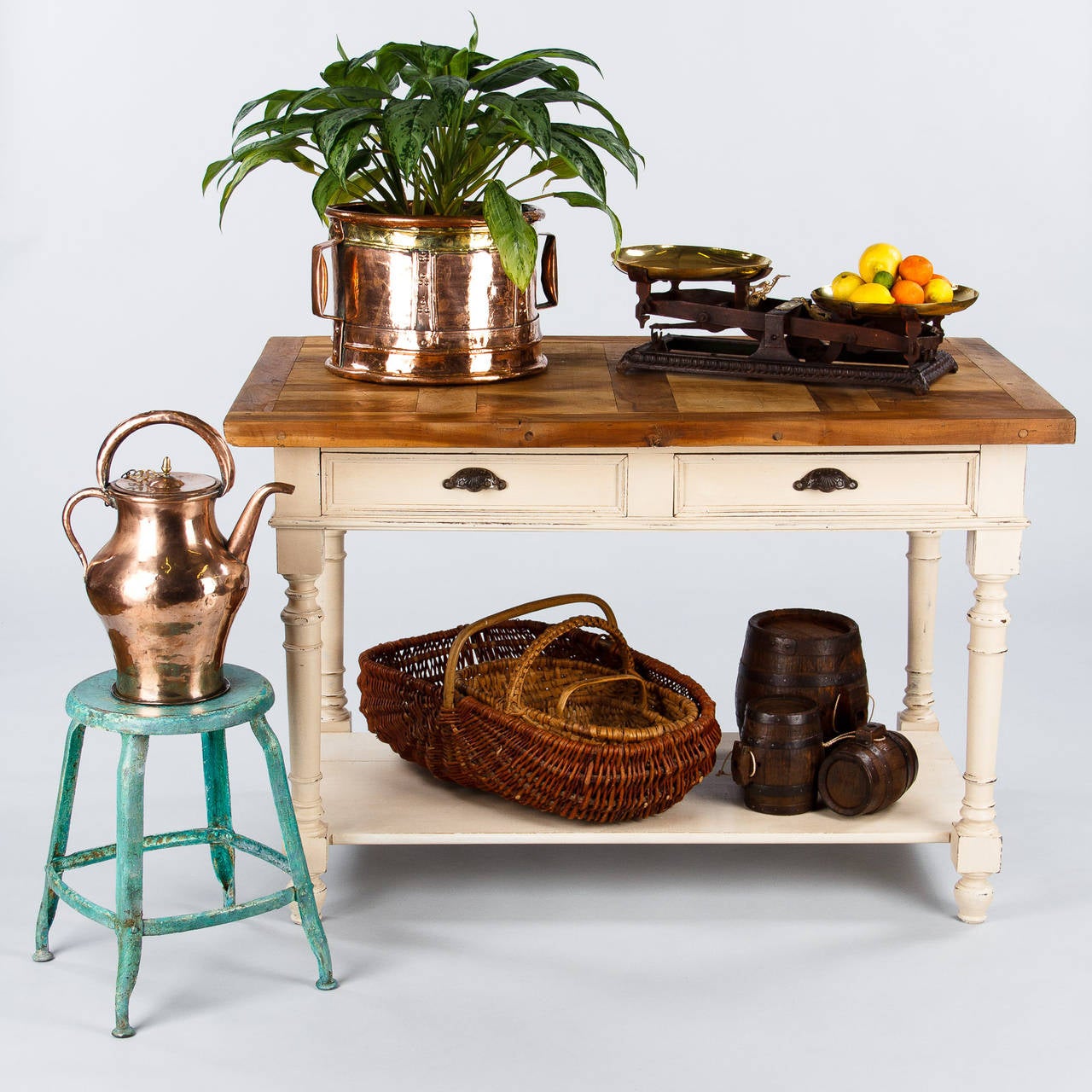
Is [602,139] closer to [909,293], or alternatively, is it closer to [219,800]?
[909,293]

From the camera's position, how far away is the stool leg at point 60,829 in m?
3.45

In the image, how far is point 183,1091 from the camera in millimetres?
3105

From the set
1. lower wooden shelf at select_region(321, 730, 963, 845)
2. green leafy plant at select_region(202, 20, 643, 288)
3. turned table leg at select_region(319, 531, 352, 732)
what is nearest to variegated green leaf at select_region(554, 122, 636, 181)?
green leafy plant at select_region(202, 20, 643, 288)

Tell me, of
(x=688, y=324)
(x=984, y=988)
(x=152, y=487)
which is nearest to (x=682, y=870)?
(x=984, y=988)

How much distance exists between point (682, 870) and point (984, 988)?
2.41 ft

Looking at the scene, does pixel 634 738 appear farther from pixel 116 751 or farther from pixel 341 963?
pixel 116 751

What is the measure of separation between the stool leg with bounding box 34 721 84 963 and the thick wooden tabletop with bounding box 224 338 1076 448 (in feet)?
2.11

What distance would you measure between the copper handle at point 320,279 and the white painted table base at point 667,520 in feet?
1.26

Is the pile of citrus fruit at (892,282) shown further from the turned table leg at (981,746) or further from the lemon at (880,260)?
the turned table leg at (981,746)

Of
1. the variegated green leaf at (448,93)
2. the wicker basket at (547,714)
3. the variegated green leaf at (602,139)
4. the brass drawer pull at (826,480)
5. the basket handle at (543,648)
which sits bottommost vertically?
the wicker basket at (547,714)

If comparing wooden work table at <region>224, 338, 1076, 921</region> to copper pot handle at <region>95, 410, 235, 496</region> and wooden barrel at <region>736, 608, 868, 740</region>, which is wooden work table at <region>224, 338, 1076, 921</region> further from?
wooden barrel at <region>736, 608, 868, 740</region>

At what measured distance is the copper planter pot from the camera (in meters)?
3.59

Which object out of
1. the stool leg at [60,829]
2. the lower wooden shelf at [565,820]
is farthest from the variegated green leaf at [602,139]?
the stool leg at [60,829]

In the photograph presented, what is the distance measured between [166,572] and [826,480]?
1.21 metres
